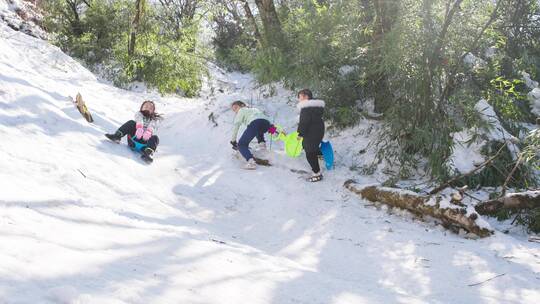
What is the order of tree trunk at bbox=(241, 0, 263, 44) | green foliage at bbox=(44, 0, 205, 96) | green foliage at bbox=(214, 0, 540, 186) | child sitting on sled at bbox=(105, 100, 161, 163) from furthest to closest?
green foliage at bbox=(44, 0, 205, 96) < tree trunk at bbox=(241, 0, 263, 44) < child sitting on sled at bbox=(105, 100, 161, 163) < green foliage at bbox=(214, 0, 540, 186)

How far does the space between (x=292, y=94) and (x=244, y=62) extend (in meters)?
1.32

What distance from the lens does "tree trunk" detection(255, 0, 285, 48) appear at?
28.5 feet

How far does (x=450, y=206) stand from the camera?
4.34 meters

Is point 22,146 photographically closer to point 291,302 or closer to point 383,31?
point 291,302

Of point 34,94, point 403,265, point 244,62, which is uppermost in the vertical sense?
point 244,62

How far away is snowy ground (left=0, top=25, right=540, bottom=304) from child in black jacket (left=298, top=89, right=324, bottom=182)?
42 centimetres

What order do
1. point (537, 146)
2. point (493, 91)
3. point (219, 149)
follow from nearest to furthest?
point (537, 146)
point (493, 91)
point (219, 149)

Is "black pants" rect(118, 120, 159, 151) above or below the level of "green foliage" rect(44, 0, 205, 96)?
below

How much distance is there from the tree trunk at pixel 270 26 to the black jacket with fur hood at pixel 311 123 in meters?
2.79

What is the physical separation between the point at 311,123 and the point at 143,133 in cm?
267

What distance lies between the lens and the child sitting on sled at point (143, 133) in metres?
5.99

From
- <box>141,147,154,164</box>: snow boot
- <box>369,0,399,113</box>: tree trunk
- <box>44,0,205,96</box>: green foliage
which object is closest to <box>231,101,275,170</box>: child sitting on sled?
<box>141,147,154,164</box>: snow boot

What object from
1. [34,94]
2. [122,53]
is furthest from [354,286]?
[122,53]

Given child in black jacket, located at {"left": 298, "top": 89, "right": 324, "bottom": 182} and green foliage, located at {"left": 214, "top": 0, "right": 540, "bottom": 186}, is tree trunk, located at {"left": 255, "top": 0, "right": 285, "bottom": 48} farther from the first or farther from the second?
child in black jacket, located at {"left": 298, "top": 89, "right": 324, "bottom": 182}
